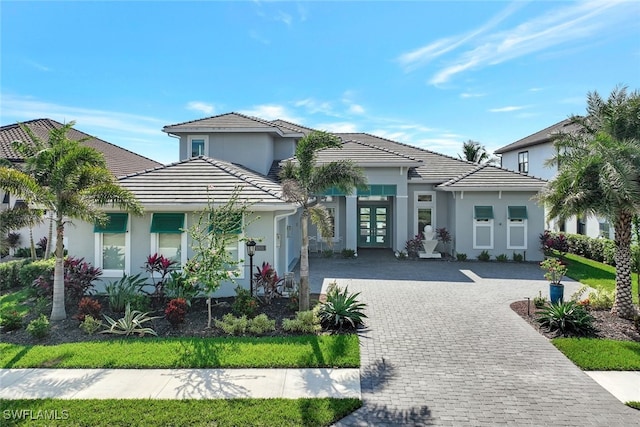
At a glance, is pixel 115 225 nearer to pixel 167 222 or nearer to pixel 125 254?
pixel 125 254

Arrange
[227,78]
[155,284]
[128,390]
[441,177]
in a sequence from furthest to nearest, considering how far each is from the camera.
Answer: [441,177] < [227,78] < [155,284] < [128,390]

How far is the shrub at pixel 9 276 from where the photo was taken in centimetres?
1434

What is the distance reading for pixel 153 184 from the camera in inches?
535

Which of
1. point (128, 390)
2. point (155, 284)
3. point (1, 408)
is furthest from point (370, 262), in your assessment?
point (1, 408)

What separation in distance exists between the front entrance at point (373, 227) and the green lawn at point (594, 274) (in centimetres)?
1044

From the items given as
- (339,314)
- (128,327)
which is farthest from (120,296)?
(339,314)

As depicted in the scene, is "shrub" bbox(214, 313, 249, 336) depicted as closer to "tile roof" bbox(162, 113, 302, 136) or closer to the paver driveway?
the paver driveway

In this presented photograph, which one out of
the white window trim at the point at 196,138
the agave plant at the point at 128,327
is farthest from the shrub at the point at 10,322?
the white window trim at the point at 196,138

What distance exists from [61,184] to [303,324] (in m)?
7.61

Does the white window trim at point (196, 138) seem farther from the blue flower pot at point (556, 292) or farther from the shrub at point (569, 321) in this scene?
the shrub at point (569, 321)

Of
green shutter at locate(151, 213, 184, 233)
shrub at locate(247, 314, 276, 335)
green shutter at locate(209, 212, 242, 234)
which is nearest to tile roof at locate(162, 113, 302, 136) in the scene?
green shutter at locate(151, 213, 184, 233)

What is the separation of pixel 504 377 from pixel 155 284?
413 inches

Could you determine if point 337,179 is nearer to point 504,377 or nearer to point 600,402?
point 504,377

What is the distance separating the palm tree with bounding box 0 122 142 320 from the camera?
970 cm
